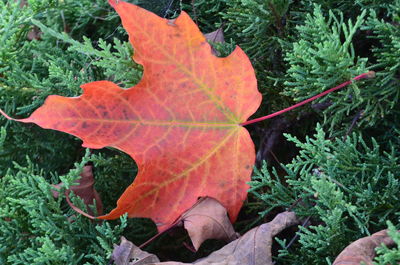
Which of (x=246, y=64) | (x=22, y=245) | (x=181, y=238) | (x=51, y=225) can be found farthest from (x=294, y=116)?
(x=22, y=245)

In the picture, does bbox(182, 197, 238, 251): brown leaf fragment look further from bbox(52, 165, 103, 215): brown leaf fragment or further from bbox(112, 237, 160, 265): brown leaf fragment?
bbox(52, 165, 103, 215): brown leaf fragment

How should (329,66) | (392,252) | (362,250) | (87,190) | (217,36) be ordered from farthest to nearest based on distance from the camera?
(217,36), (87,190), (329,66), (362,250), (392,252)

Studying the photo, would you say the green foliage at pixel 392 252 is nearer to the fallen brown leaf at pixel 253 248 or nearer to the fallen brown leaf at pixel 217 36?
the fallen brown leaf at pixel 253 248

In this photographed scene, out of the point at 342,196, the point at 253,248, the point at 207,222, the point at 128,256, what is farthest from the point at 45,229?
the point at 342,196

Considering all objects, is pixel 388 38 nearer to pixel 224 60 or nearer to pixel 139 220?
pixel 224 60

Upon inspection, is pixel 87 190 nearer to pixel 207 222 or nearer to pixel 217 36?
pixel 207 222

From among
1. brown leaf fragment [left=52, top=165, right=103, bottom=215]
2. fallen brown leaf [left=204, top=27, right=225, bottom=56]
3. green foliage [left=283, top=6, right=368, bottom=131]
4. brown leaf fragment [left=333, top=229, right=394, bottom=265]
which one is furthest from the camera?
fallen brown leaf [left=204, top=27, right=225, bottom=56]

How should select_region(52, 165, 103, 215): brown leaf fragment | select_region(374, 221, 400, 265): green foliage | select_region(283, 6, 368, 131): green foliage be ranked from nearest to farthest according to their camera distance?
select_region(374, 221, 400, 265): green foliage < select_region(283, 6, 368, 131): green foliage < select_region(52, 165, 103, 215): brown leaf fragment

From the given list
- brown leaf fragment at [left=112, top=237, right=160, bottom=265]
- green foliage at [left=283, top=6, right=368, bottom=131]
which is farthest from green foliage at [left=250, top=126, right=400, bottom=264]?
brown leaf fragment at [left=112, top=237, right=160, bottom=265]
